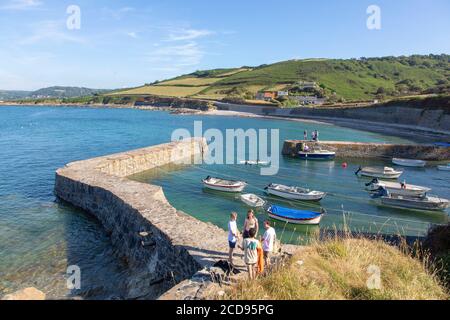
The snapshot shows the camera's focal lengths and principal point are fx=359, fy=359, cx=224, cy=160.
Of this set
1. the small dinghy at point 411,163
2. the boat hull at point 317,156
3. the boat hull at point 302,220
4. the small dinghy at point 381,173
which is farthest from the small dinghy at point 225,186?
the small dinghy at point 411,163

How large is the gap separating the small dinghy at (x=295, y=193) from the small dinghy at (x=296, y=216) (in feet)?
13.2

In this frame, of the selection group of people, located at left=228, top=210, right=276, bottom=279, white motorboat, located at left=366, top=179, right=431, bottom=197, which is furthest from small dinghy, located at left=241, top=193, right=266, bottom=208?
group of people, located at left=228, top=210, right=276, bottom=279

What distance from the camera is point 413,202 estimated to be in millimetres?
24469

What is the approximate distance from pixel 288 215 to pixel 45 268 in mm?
12923

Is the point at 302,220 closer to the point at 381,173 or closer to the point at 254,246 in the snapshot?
the point at 254,246

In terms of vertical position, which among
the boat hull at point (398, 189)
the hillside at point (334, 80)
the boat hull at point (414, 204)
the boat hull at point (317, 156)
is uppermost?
the hillside at point (334, 80)

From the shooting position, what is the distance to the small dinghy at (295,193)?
25297mm

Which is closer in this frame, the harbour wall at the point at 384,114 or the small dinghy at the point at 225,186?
the small dinghy at the point at 225,186

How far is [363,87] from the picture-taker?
490 ft

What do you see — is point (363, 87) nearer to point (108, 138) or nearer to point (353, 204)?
point (108, 138)

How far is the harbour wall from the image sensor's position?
6291 centimetres

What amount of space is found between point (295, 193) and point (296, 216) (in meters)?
4.93

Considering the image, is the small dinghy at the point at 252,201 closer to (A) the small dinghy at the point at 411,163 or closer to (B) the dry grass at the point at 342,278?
(B) the dry grass at the point at 342,278
